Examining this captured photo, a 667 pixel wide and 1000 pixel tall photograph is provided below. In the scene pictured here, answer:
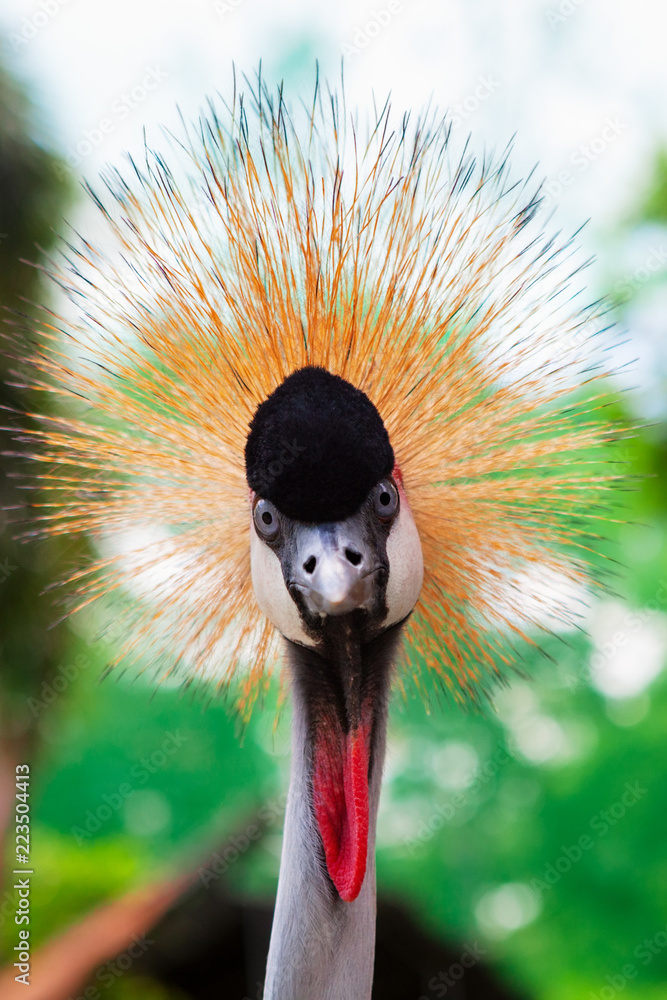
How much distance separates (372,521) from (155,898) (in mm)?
2146

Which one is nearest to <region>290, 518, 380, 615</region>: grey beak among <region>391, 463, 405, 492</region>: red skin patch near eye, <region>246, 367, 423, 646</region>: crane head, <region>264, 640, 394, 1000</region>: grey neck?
<region>246, 367, 423, 646</region>: crane head

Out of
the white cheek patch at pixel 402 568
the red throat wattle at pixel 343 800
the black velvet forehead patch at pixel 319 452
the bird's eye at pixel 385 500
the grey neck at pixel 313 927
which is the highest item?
the black velvet forehead patch at pixel 319 452

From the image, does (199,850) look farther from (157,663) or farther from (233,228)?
(233,228)

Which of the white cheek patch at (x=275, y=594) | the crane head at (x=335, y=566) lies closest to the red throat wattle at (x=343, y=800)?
the crane head at (x=335, y=566)

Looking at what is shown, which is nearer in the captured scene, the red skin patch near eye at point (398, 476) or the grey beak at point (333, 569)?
the grey beak at point (333, 569)

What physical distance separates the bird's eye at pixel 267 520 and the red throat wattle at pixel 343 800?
231 mm

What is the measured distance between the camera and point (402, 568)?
779 millimetres

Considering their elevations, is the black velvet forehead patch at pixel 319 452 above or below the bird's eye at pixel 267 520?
above

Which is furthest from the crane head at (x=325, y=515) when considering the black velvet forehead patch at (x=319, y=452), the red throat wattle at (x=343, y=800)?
the red throat wattle at (x=343, y=800)

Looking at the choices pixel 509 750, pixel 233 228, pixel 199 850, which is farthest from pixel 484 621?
pixel 509 750

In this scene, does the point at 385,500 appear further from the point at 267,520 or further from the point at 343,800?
the point at 343,800

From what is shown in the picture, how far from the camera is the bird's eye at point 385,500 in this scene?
765 mm

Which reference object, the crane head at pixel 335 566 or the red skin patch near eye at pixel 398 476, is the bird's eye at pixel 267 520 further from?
the red skin patch near eye at pixel 398 476

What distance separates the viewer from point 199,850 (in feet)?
8.76
